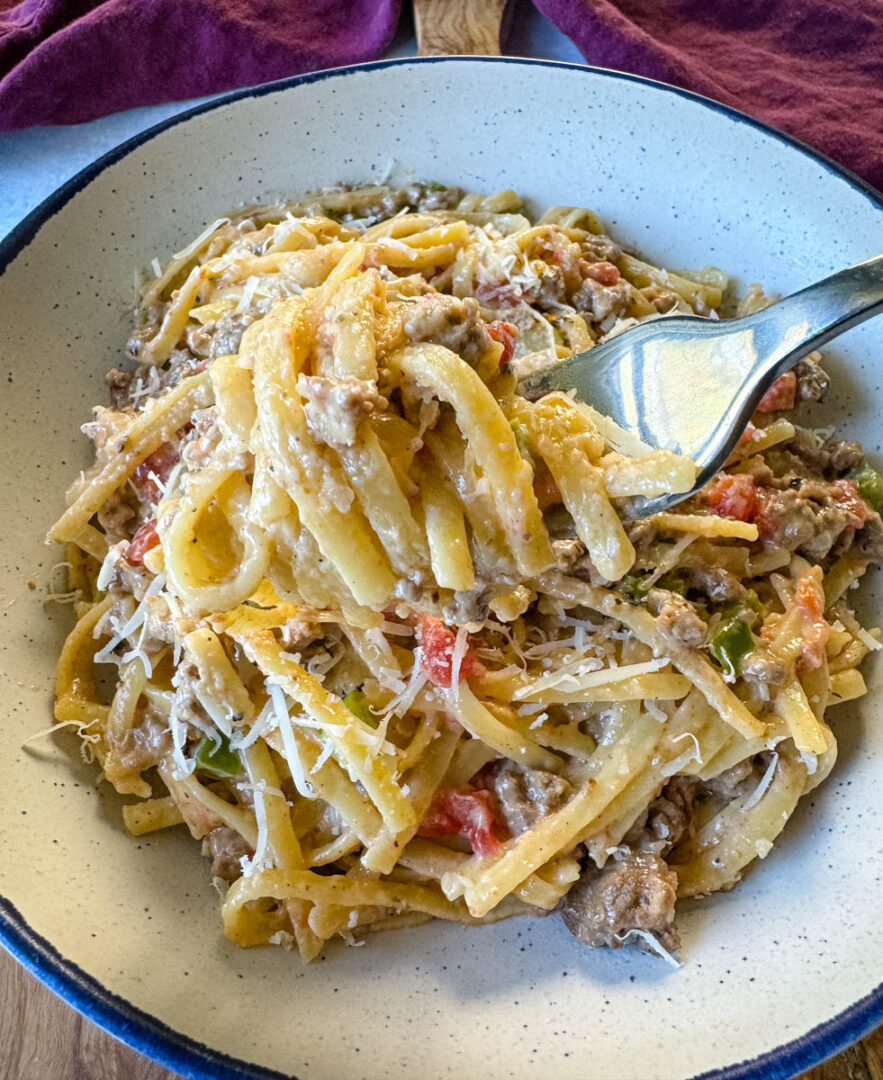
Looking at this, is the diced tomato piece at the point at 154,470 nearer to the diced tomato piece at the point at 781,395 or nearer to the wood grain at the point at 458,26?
the diced tomato piece at the point at 781,395

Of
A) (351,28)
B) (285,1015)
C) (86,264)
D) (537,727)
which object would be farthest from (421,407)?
(351,28)

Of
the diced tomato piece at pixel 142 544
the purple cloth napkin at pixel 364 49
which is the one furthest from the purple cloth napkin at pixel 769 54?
the diced tomato piece at pixel 142 544

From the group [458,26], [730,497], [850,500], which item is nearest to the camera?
[730,497]

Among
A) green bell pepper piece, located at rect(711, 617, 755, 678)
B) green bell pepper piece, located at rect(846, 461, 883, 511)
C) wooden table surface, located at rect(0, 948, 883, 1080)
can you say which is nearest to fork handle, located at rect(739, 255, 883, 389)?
green bell pepper piece, located at rect(711, 617, 755, 678)

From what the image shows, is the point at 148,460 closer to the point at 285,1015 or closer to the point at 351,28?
the point at 285,1015

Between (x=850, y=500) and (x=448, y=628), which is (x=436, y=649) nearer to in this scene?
(x=448, y=628)

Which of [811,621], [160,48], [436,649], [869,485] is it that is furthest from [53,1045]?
[160,48]
